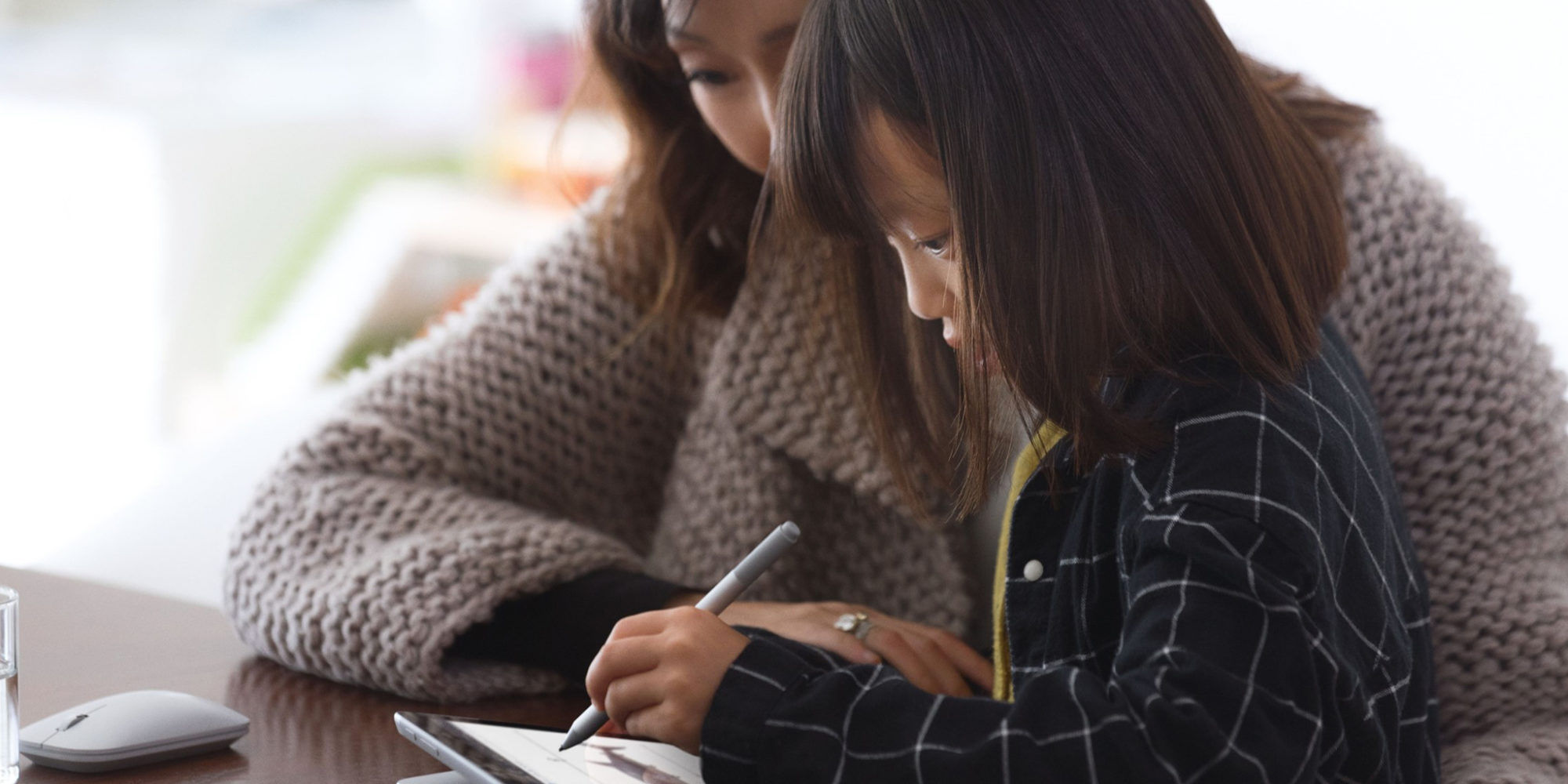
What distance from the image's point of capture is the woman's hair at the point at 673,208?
3.40 ft

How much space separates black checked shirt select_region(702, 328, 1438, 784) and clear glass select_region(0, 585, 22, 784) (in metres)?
0.32

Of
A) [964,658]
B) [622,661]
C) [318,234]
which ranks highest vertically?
[318,234]

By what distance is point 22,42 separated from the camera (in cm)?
361

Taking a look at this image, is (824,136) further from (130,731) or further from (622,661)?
(130,731)

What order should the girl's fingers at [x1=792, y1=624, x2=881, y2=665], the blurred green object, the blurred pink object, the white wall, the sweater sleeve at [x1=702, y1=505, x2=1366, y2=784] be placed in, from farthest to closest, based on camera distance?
the blurred green object
the blurred pink object
the white wall
the girl's fingers at [x1=792, y1=624, x2=881, y2=665]
the sweater sleeve at [x1=702, y1=505, x2=1366, y2=784]

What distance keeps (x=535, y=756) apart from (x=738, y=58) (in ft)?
1.44

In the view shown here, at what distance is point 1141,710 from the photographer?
1.85 feet

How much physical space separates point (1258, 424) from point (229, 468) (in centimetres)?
109

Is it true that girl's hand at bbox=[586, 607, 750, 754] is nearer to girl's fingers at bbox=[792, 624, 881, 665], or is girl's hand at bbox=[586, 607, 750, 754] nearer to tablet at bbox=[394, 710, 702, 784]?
tablet at bbox=[394, 710, 702, 784]

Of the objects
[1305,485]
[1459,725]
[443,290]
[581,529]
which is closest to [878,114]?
[1305,485]

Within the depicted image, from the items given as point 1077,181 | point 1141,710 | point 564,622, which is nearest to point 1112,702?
point 1141,710

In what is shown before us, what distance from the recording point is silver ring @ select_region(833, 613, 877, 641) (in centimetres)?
86

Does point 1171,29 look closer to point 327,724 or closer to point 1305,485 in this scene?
point 1305,485

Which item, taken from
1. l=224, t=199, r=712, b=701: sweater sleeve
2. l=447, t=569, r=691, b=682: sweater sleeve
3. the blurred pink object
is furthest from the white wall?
the blurred pink object
